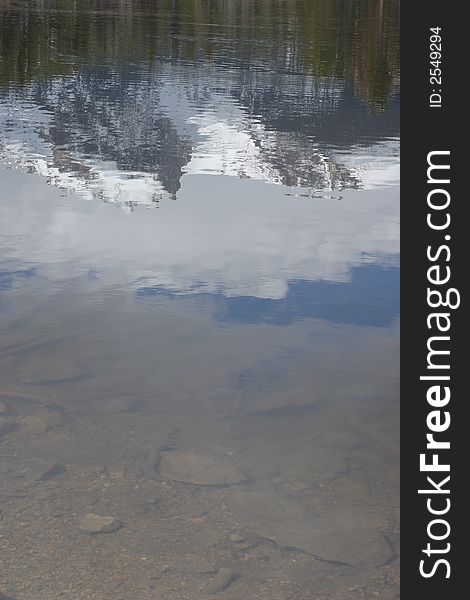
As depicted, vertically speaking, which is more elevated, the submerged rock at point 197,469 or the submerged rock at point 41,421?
the submerged rock at point 41,421

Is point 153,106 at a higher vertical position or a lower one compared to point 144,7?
lower

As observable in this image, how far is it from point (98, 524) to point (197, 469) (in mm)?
810

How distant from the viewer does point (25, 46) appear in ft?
88.5

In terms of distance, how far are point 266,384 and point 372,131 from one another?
989 cm

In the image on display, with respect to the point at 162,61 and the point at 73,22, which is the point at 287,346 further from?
the point at 73,22

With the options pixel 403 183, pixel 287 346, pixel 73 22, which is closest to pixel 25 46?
pixel 73 22

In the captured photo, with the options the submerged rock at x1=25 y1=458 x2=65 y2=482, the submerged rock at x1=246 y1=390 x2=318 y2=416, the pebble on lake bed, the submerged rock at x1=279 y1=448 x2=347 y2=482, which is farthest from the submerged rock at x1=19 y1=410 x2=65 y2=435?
the submerged rock at x1=279 y1=448 x2=347 y2=482

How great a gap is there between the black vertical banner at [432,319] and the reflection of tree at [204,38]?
505 inches

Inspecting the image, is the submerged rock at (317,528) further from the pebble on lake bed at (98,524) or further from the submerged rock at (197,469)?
the pebble on lake bed at (98,524)

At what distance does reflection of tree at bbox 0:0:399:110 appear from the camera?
2377 cm

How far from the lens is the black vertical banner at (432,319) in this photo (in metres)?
4.63

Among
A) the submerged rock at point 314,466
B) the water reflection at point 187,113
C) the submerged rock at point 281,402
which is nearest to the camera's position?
the submerged rock at point 314,466

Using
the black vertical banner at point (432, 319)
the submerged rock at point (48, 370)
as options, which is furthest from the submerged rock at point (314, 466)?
the submerged rock at point (48, 370)

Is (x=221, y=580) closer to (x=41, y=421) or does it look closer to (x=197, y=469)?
(x=197, y=469)
